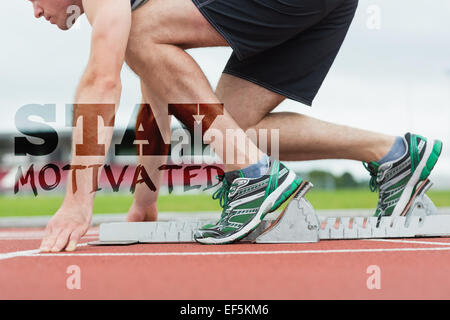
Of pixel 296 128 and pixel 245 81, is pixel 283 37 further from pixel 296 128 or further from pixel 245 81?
pixel 296 128

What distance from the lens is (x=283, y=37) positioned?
2416 millimetres

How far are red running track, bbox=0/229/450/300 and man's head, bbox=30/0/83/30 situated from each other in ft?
3.44

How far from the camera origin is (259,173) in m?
2.18

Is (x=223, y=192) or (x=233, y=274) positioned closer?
(x=233, y=274)

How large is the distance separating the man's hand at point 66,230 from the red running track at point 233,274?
0.22ft

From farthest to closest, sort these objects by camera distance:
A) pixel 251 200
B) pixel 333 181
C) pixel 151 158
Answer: pixel 333 181 < pixel 151 158 < pixel 251 200

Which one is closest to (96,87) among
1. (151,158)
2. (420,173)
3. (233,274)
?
(151,158)

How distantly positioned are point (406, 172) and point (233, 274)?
1.51m

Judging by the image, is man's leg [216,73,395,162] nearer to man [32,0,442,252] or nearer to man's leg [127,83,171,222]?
man [32,0,442,252]

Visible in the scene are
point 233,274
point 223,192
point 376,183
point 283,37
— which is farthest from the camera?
point 376,183

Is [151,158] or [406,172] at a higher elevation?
[151,158]

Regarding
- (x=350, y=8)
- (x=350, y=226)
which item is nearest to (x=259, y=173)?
(x=350, y=226)
